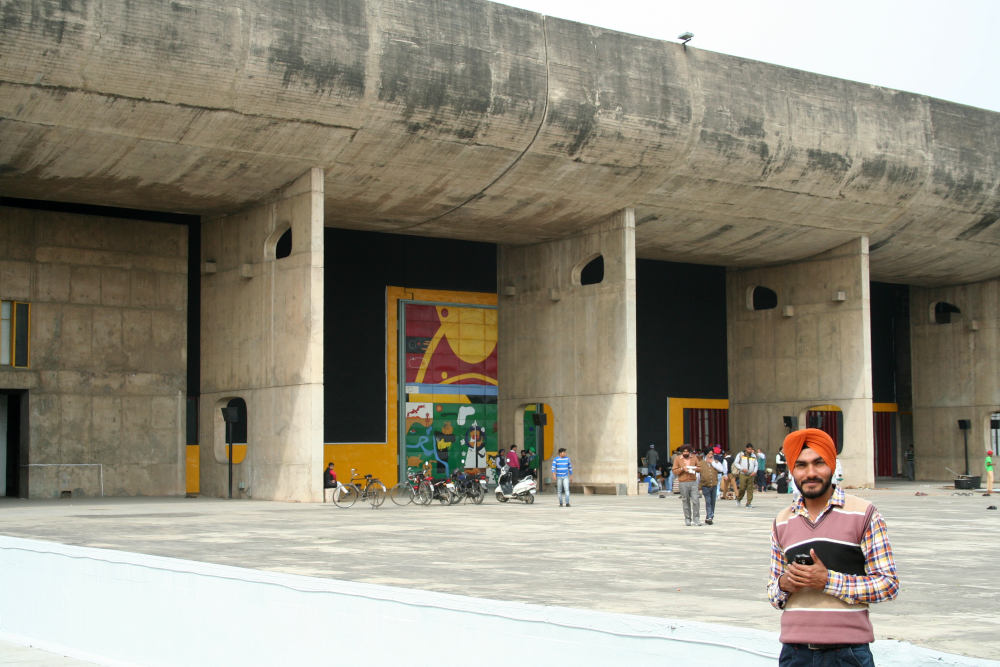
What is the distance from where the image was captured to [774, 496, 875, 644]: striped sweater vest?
183 inches

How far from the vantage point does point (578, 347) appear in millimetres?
36312

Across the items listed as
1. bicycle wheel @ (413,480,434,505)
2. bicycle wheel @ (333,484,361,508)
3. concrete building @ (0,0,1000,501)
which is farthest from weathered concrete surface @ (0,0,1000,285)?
bicycle wheel @ (413,480,434,505)

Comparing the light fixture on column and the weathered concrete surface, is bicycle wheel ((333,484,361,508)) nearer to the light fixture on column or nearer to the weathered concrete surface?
the weathered concrete surface

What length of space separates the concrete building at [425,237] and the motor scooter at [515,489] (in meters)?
4.78

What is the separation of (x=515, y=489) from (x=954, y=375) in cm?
2495

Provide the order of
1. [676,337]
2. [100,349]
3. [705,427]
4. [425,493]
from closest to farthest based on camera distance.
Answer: [425,493] → [100,349] → [676,337] → [705,427]

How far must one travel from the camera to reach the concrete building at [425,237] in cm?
2694

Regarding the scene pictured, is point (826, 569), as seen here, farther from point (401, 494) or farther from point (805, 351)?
point (805, 351)

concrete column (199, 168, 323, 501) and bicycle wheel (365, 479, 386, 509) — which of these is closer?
bicycle wheel (365, 479, 386, 509)

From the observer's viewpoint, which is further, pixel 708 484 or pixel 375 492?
pixel 375 492

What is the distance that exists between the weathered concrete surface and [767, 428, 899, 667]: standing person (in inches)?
885

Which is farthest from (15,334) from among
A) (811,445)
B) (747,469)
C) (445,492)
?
(811,445)

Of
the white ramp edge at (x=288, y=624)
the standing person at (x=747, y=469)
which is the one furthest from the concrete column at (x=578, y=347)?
the white ramp edge at (x=288, y=624)

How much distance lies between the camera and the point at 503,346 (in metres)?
39.5
